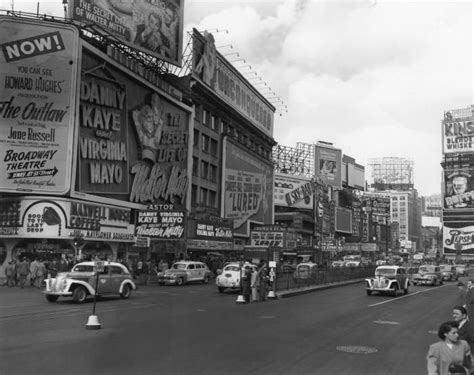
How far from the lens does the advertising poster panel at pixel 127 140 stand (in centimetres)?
4238

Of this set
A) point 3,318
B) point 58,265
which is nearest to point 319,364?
point 3,318

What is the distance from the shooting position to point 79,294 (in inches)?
874

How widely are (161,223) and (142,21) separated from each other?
18.9m

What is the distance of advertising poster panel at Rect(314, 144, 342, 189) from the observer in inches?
5182

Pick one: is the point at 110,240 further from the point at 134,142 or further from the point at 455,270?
the point at 455,270

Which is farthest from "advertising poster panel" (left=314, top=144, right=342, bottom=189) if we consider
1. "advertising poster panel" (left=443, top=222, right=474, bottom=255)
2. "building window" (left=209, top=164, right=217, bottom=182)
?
"building window" (left=209, top=164, right=217, bottom=182)

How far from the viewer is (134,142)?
4881 centimetres

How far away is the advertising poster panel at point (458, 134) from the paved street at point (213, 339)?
123 meters

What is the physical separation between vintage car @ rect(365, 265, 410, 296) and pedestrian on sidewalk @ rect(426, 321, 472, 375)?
976 inches

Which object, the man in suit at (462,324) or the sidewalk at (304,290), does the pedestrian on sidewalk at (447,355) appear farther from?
the sidewalk at (304,290)

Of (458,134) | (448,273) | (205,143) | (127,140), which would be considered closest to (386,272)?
(127,140)

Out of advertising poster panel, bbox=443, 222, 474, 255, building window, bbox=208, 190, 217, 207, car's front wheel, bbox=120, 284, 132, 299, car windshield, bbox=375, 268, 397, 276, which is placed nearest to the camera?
car's front wheel, bbox=120, 284, 132, 299

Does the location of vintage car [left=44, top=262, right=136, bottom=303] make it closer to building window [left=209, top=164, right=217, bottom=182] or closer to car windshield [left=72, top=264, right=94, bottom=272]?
car windshield [left=72, top=264, right=94, bottom=272]

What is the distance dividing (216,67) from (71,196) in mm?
33758
